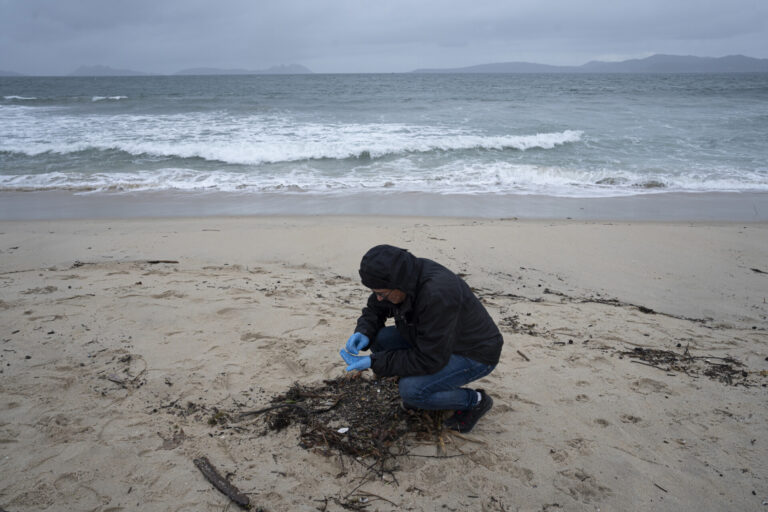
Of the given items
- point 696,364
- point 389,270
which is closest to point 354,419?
point 389,270

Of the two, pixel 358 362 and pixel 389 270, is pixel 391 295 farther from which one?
pixel 358 362

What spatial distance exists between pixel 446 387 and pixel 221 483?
4.51 feet

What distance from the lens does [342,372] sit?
11.5 feet

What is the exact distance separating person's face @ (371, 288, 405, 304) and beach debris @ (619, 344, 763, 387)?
93.9 inches

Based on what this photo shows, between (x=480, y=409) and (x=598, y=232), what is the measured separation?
5.10 m

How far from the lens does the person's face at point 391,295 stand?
2455 mm

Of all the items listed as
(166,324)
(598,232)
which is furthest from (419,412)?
(598,232)

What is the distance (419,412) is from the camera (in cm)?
298

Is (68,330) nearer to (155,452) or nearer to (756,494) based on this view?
(155,452)

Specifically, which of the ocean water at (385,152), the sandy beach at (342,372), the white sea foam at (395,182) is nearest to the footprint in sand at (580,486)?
the sandy beach at (342,372)

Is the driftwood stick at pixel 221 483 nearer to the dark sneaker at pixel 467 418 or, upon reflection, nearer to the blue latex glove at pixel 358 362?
the blue latex glove at pixel 358 362

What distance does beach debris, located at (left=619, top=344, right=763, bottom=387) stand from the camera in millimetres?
3461

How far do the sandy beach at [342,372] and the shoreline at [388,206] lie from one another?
2.03 meters

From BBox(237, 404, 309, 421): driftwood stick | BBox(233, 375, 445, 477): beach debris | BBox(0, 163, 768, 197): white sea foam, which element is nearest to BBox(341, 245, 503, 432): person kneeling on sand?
BBox(233, 375, 445, 477): beach debris
